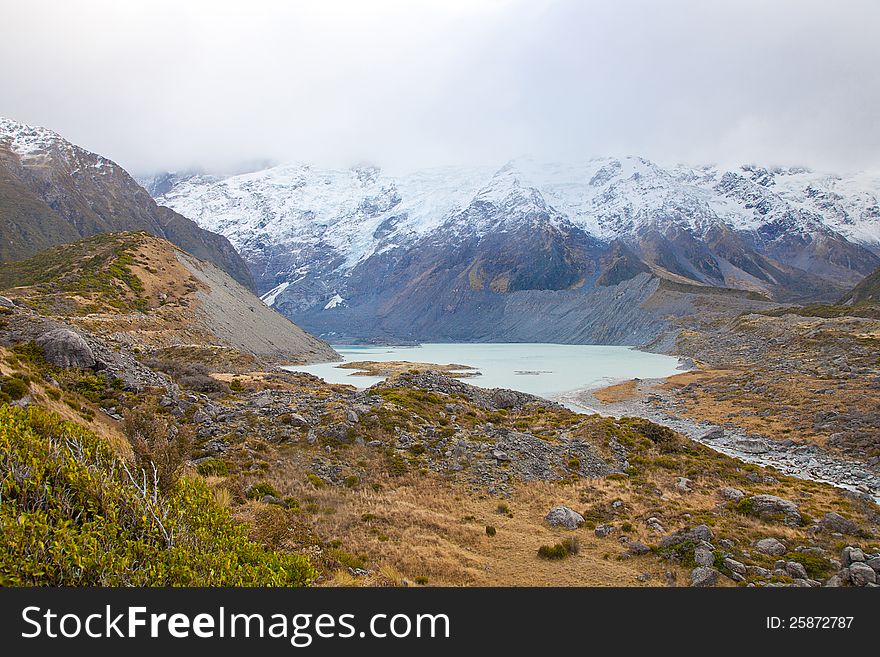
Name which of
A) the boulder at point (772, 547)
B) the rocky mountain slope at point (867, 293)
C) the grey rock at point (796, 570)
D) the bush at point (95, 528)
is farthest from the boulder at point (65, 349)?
the rocky mountain slope at point (867, 293)

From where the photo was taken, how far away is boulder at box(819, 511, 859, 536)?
18.2 meters

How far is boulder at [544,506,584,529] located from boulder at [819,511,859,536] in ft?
27.9

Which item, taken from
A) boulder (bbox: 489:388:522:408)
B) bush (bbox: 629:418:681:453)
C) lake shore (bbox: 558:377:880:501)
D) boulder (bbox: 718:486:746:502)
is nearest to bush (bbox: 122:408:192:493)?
boulder (bbox: 718:486:746:502)

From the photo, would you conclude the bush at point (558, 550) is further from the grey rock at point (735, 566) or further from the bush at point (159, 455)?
the bush at point (159, 455)

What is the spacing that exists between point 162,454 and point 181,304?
8617cm

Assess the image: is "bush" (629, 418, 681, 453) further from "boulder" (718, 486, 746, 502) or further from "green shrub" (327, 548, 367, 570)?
"green shrub" (327, 548, 367, 570)

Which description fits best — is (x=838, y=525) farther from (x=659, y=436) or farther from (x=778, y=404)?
(x=778, y=404)

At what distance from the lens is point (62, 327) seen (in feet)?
100

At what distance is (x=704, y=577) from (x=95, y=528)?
47.4ft

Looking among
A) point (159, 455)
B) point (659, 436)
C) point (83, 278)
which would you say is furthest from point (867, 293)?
point (159, 455)

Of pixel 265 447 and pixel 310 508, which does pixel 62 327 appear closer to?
pixel 265 447

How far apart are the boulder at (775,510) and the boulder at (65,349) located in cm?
3291
